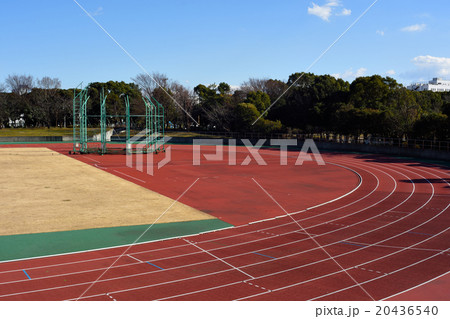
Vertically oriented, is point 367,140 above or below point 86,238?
above

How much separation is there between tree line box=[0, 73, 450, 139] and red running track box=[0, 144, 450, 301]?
3386cm

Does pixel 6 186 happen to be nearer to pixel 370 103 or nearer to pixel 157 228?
pixel 157 228

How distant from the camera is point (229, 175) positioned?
30.5 meters

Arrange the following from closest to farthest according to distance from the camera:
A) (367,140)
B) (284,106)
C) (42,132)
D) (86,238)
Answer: (86,238), (367,140), (284,106), (42,132)

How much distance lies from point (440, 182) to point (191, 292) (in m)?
23.3

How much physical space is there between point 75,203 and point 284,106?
56.2 meters

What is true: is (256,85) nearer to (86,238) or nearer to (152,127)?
(152,127)

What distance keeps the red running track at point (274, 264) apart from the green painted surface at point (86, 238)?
0.67 meters

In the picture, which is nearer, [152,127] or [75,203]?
[75,203]

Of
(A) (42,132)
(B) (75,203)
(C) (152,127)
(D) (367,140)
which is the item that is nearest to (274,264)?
(B) (75,203)

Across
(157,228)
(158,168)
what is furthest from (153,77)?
(157,228)

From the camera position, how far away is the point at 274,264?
11711 millimetres

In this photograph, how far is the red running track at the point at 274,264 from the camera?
32.0ft

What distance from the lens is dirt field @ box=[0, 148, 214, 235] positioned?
54.2ft
